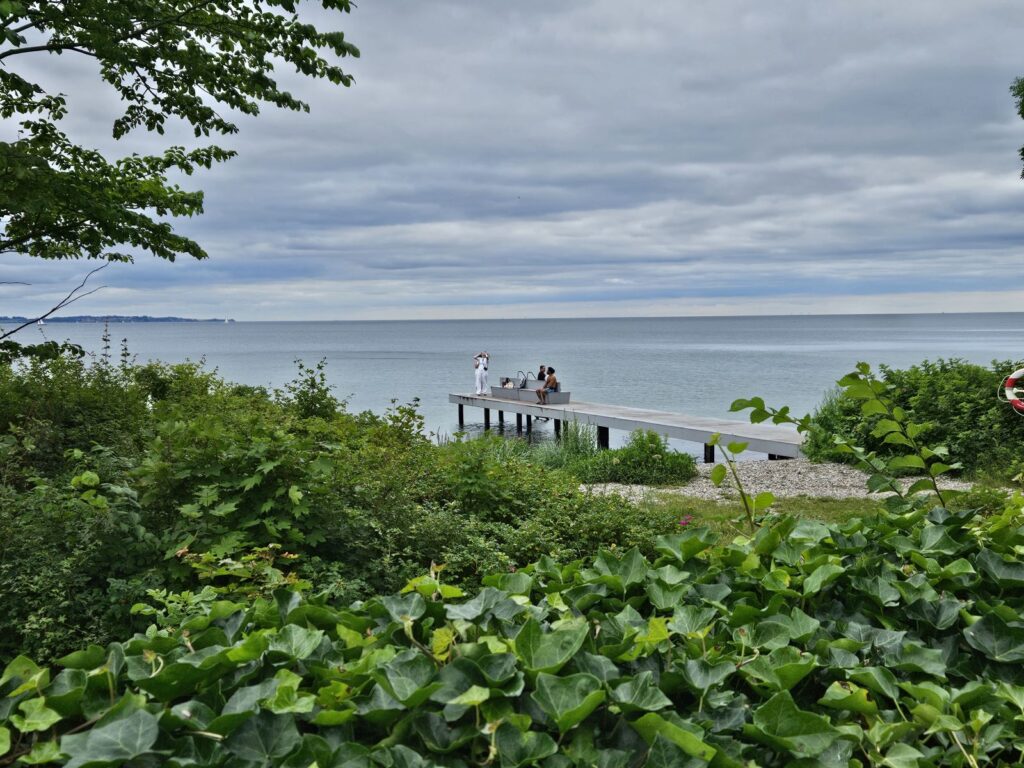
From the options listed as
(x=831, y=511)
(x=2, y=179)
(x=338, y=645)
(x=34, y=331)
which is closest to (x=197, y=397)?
(x=34, y=331)

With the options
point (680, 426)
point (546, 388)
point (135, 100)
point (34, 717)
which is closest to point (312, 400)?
point (135, 100)

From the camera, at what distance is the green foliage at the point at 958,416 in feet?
37.1

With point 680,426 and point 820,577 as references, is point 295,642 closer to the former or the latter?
point 820,577

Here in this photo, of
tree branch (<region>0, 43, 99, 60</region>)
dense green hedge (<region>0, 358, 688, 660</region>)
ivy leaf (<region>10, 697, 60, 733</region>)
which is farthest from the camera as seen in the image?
tree branch (<region>0, 43, 99, 60</region>)

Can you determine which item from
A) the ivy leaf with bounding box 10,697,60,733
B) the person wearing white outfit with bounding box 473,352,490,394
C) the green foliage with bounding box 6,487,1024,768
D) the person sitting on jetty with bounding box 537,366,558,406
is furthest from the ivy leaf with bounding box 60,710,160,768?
the person wearing white outfit with bounding box 473,352,490,394

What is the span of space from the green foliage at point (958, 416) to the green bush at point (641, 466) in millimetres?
2336

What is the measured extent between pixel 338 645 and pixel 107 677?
39cm

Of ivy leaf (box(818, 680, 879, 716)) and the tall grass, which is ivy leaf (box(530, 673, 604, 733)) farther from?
the tall grass

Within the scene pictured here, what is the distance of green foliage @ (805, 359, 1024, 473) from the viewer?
11305 mm

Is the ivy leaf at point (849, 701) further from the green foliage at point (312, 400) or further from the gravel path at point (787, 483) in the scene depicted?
the green foliage at point (312, 400)

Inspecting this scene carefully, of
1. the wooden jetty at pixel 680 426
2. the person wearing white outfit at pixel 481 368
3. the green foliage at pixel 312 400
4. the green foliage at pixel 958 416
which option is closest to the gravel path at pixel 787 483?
the green foliage at pixel 958 416

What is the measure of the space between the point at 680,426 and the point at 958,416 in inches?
257

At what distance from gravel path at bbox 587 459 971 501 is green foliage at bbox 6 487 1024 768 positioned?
27.7 feet

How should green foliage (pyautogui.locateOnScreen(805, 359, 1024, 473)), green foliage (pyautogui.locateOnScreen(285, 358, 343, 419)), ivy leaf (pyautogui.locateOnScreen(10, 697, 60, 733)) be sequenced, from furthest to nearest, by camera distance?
green foliage (pyautogui.locateOnScreen(805, 359, 1024, 473))
green foliage (pyautogui.locateOnScreen(285, 358, 343, 419))
ivy leaf (pyautogui.locateOnScreen(10, 697, 60, 733))
